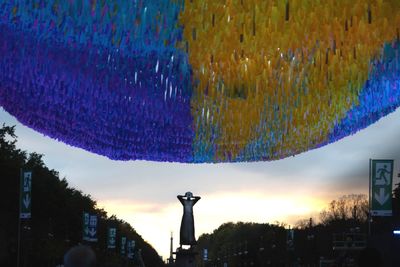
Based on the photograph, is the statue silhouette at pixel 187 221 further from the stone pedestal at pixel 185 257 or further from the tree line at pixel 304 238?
the tree line at pixel 304 238

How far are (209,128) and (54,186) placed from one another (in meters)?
51.0

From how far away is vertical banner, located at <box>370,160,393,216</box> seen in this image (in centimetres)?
2400

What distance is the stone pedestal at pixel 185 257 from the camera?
16.8 meters

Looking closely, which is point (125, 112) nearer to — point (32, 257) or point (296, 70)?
point (296, 70)

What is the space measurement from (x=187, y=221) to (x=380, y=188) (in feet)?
31.2

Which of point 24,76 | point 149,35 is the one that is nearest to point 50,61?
→ point 24,76

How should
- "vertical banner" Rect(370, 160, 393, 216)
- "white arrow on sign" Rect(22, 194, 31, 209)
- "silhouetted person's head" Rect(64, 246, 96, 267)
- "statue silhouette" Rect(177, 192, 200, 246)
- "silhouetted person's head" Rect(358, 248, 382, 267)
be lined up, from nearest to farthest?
"silhouetted person's head" Rect(64, 246, 96, 267) < "silhouetted person's head" Rect(358, 248, 382, 267) < "statue silhouette" Rect(177, 192, 200, 246) < "vertical banner" Rect(370, 160, 393, 216) < "white arrow on sign" Rect(22, 194, 31, 209)

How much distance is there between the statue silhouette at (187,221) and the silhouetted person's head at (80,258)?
40.9 ft

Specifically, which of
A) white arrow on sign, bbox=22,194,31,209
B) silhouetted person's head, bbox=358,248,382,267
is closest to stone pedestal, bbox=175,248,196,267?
silhouetted person's head, bbox=358,248,382,267

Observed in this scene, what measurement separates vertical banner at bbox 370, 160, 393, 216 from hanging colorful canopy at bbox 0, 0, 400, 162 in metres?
11.4

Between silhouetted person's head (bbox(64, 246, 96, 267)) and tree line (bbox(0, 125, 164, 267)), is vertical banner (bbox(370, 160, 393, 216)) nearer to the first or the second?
tree line (bbox(0, 125, 164, 267))

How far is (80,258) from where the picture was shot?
4.20 m

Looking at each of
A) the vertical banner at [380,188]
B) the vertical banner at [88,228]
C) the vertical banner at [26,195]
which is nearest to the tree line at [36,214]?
the vertical banner at [88,228]

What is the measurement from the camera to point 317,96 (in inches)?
396
